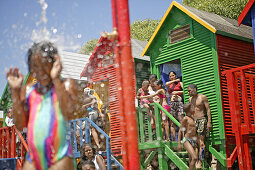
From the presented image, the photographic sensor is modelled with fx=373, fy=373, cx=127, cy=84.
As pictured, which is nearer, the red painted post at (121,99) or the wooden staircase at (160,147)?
the red painted post at (121,99)

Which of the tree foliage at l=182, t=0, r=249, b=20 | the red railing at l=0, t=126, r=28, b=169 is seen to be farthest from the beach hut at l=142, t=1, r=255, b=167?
the tree foliage at l=182, t=0, r=249, b=20

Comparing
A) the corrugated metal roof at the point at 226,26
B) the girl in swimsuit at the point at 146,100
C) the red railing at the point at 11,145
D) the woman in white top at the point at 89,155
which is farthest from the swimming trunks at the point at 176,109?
the red railing at the point at 11,145

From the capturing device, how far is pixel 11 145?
367 inches

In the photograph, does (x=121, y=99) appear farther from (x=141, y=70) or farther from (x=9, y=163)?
(x=141, y=70)

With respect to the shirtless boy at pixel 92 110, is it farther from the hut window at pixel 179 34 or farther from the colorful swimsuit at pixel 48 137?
the colorful swimsuit at pixel 48 137

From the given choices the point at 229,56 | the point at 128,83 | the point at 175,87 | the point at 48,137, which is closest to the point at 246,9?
the point at 229,56

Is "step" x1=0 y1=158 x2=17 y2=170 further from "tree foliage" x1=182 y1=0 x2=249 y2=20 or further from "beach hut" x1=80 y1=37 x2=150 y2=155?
"tree foliage" x1=182 y1=0 x2=249 y2=20

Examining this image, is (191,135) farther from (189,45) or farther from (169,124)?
(189,45)

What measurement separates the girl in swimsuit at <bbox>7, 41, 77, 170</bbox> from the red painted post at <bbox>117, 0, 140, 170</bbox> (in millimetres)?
369

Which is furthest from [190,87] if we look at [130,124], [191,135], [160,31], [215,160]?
[130,124]

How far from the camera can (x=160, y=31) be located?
12.8 metres

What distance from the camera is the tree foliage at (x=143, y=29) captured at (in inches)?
1345

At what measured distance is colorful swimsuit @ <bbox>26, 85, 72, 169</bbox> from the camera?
6.86ft

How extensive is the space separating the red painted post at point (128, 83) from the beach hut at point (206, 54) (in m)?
7.85
